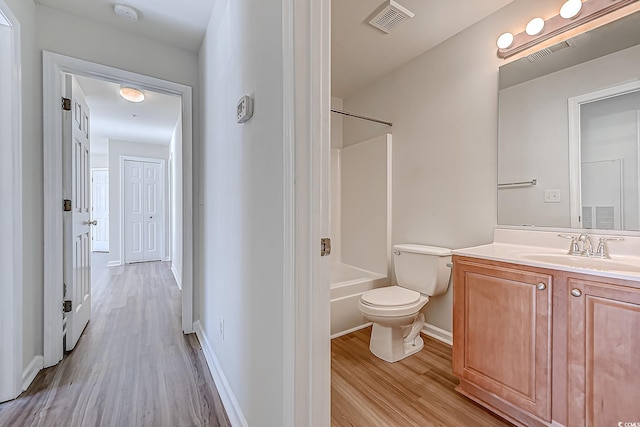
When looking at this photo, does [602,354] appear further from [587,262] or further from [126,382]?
[126,382]

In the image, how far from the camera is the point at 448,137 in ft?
7.17

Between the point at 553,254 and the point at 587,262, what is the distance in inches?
7.1

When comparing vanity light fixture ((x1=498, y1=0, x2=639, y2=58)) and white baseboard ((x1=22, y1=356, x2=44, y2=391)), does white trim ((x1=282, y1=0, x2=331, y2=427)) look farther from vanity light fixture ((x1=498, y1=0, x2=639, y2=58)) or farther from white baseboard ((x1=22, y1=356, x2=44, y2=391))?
white baseboard ((x1=22, y1=356, x2=44, y2=391))

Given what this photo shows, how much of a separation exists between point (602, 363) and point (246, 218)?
5.05 feet

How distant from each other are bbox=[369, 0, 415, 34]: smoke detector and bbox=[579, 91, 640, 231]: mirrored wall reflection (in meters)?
1.21

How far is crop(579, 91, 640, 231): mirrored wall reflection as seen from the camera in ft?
4.47

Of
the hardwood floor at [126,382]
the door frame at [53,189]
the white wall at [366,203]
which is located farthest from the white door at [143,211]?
the white wall at [366,203]

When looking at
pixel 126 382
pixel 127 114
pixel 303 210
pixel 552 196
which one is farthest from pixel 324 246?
pixel 127 114

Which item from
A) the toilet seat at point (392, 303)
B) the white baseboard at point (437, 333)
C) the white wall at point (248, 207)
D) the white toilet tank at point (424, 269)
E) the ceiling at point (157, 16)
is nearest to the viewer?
the white wall at point (248, 207)

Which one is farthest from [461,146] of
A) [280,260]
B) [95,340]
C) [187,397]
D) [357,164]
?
[95,340]

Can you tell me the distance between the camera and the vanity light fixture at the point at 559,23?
1.46 meters

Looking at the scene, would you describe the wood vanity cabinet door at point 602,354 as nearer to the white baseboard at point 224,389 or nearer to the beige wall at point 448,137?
the beige wall at point 448,137

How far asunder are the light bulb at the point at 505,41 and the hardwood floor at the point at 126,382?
276cm

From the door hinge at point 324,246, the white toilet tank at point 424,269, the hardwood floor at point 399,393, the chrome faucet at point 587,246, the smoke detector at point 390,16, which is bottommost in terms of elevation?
the hardwood floor at point 399,393
